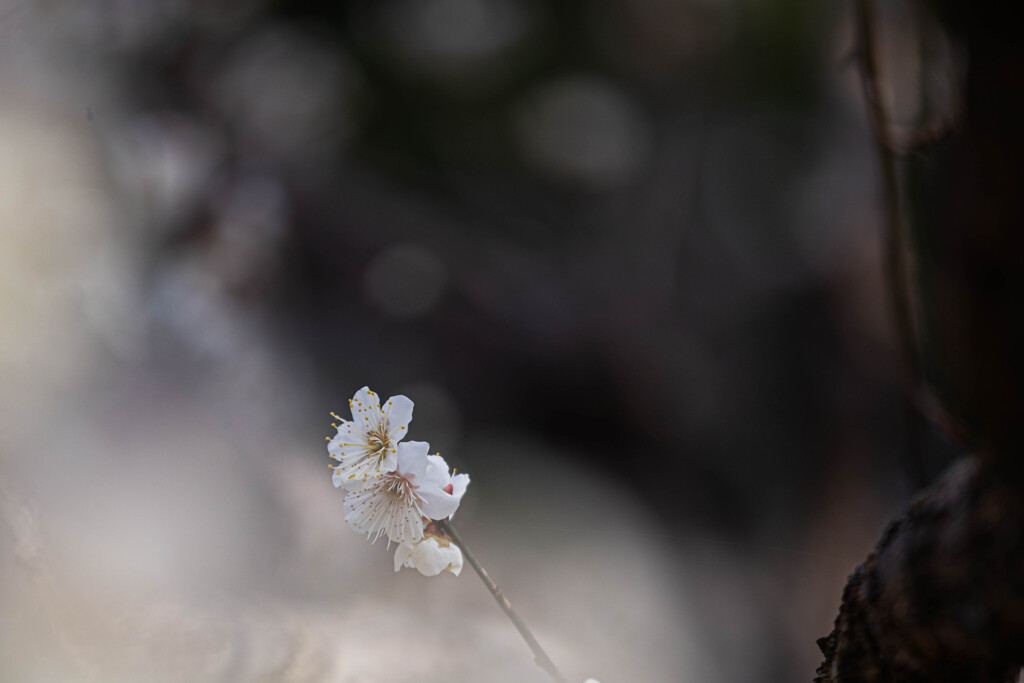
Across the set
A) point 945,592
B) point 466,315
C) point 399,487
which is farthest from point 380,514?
point 466,315

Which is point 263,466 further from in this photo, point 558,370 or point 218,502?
point 558,370

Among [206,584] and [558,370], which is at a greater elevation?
[558,370]

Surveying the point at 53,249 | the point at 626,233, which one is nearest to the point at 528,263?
the point at 626,233

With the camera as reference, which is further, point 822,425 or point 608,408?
point 608,408

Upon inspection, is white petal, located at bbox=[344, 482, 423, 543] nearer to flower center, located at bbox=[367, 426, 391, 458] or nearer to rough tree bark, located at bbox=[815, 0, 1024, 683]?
flower center, located at bbox=[367, 426, 391, 458]

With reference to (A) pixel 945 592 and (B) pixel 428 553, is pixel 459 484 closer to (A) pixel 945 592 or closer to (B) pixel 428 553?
(B) pixel 428 553

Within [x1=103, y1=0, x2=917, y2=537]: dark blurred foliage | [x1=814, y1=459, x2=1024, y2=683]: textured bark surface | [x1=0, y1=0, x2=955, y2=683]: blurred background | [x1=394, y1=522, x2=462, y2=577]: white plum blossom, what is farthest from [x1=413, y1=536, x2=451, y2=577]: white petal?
[x1=103, y1=0, x2=917, y2=537]: dark blurred foliage
